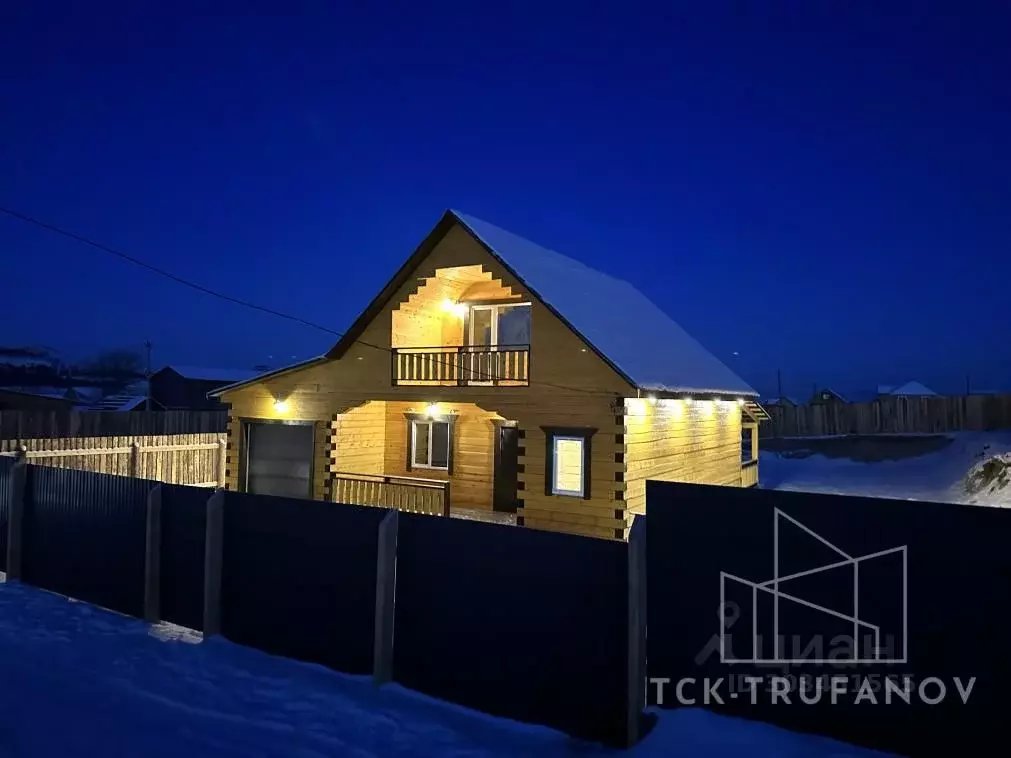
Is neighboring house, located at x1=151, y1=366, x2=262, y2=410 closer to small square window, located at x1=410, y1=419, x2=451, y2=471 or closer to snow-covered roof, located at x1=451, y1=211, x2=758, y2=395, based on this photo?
small square window, located at x1=410, y1=419, x2=451, y2=471

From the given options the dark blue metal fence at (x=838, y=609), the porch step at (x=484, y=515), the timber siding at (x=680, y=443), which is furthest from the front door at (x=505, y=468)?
the dark blue metal fence at (x=838, y=609)

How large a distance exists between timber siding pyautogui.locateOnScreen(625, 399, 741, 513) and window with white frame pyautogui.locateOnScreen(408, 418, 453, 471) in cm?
629

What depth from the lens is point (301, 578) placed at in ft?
23.9

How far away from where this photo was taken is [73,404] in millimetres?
41812

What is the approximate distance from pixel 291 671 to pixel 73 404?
43838 mm

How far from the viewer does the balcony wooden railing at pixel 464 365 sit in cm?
1451

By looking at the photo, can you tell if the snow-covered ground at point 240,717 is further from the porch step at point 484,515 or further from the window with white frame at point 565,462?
the porch step at point 484,515

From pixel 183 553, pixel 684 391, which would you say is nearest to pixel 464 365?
pixel 684 391

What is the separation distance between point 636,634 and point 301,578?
3.99 m

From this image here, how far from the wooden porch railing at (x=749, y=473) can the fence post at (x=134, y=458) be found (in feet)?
64.1

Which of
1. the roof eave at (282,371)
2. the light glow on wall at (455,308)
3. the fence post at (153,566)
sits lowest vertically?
the fence post at (153,566)

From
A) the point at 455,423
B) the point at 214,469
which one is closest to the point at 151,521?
the point at 455,423

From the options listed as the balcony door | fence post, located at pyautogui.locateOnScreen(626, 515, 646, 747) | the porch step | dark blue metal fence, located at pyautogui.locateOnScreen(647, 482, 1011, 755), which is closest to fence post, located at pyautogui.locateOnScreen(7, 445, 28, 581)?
the porch step

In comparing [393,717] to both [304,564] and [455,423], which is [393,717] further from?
[455,423]
